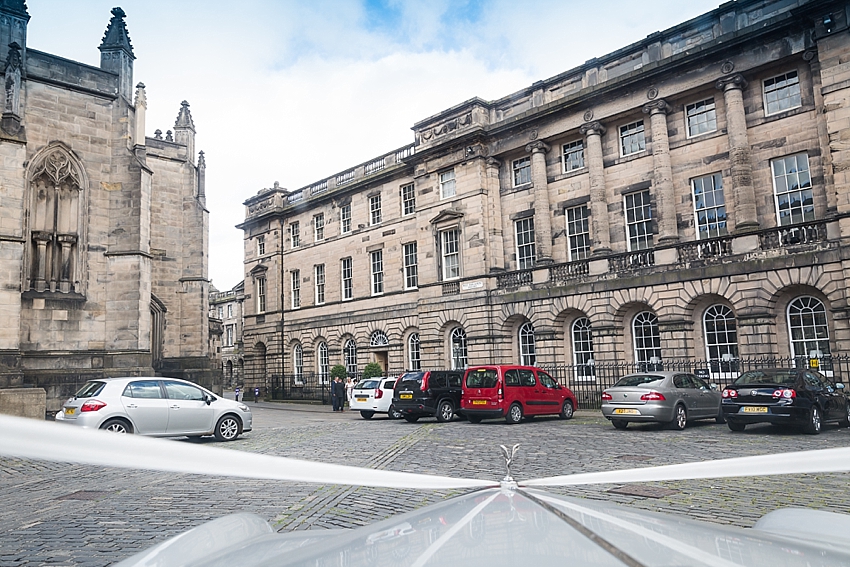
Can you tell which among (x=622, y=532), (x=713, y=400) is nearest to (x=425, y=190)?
(x=713, y=400)

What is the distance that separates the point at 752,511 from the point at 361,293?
30413 mm

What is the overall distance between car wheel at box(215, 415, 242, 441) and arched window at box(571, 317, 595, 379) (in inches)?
583

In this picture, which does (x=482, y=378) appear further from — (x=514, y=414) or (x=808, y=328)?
(x=808, y=328)

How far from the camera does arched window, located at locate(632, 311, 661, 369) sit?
2334cm

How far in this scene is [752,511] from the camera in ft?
19.8

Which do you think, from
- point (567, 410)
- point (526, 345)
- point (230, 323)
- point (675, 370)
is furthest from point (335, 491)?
point (230, 323)

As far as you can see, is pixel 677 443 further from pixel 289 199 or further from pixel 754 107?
pixel 289 199

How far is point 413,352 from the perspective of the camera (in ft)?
107

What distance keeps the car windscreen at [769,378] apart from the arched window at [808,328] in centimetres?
642

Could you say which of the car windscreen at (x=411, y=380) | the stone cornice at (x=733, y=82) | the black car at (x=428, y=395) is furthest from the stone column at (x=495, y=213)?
the stone cornice at (x=733, y=82)

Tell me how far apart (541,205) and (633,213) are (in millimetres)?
4041

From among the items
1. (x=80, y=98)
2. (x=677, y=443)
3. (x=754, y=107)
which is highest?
(x=80, y=98)

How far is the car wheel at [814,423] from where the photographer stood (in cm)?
1330

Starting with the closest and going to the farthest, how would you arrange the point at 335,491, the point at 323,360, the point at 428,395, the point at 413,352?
the point at 335,491, the point at 428,395, the point at 413,352, the point at 323,360
